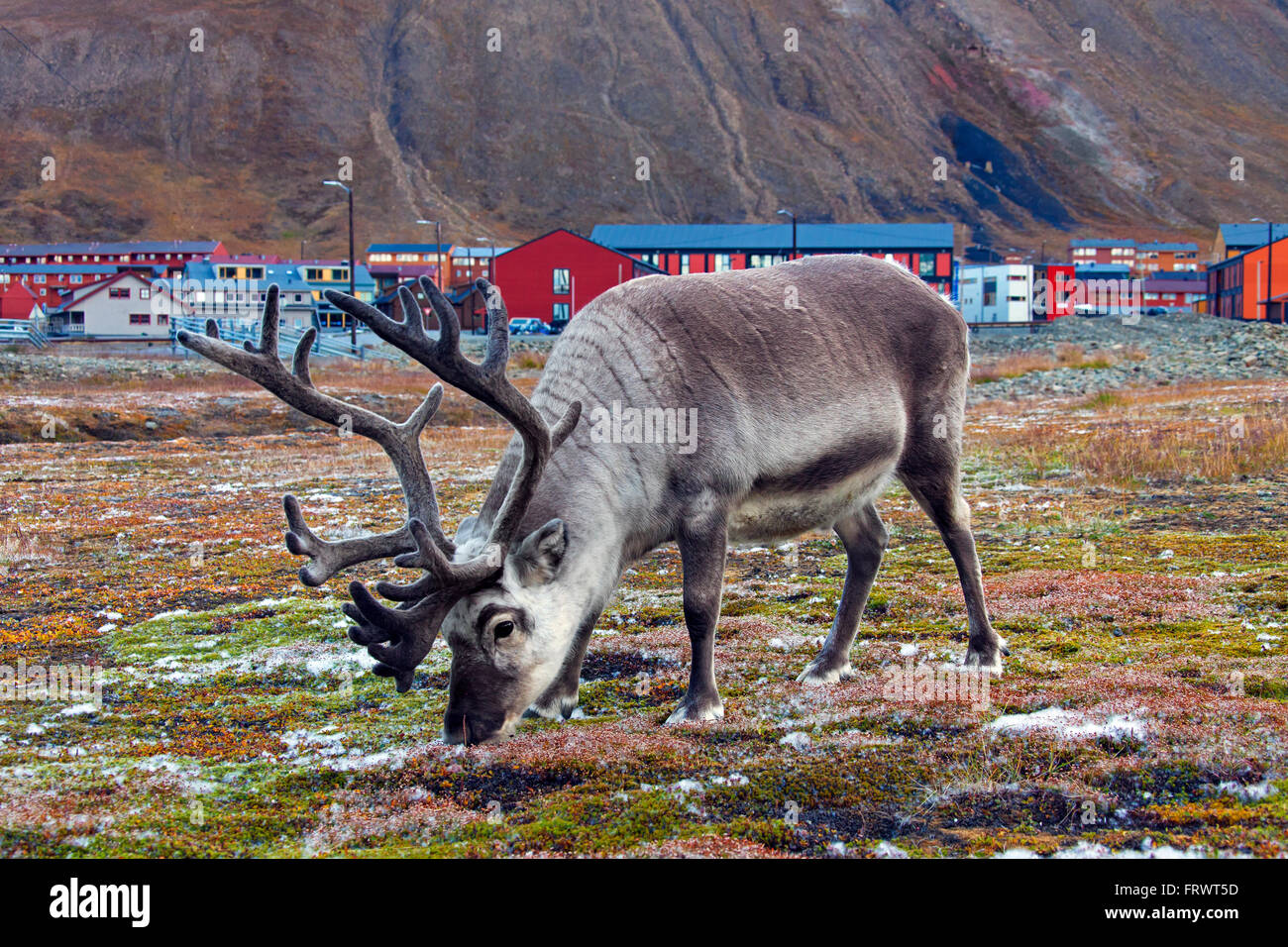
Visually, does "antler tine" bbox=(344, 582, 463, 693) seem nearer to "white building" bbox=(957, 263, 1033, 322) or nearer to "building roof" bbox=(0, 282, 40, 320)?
"white building" bbox=(957, 263, 1033, 322)

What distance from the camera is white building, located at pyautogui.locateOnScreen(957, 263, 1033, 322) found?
94.5 metres

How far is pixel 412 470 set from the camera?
6.71 meters

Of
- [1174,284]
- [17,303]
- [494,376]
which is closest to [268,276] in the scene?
[17,303]

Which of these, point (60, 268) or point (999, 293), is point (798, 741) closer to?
point (999, 293)

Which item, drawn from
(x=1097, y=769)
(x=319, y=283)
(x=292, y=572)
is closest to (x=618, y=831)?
(x=1097, y=769)

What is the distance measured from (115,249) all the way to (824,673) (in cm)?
16533

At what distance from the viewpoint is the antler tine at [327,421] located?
619 cm

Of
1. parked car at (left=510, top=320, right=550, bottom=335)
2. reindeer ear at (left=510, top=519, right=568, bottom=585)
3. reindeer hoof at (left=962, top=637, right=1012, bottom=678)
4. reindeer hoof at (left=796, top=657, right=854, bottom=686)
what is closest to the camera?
reindeer ear at (left=510, top=519, right=568, bottom=585)

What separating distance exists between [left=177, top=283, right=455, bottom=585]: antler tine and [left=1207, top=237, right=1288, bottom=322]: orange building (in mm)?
87086

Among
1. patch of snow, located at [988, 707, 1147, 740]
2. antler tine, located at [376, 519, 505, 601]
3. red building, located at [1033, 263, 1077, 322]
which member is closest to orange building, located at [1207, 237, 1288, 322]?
red building, located at [1033, 263, 1077, 322]

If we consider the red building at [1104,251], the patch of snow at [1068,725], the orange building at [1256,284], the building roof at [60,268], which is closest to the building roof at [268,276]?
the building roof at [60,268]

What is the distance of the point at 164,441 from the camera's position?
26.4 m

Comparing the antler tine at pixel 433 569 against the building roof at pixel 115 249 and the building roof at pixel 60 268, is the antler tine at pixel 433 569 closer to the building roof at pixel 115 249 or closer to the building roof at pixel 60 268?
the building roof at pixel 60 268

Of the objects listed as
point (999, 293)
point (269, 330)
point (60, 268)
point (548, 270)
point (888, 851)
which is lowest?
point (888, 851)
